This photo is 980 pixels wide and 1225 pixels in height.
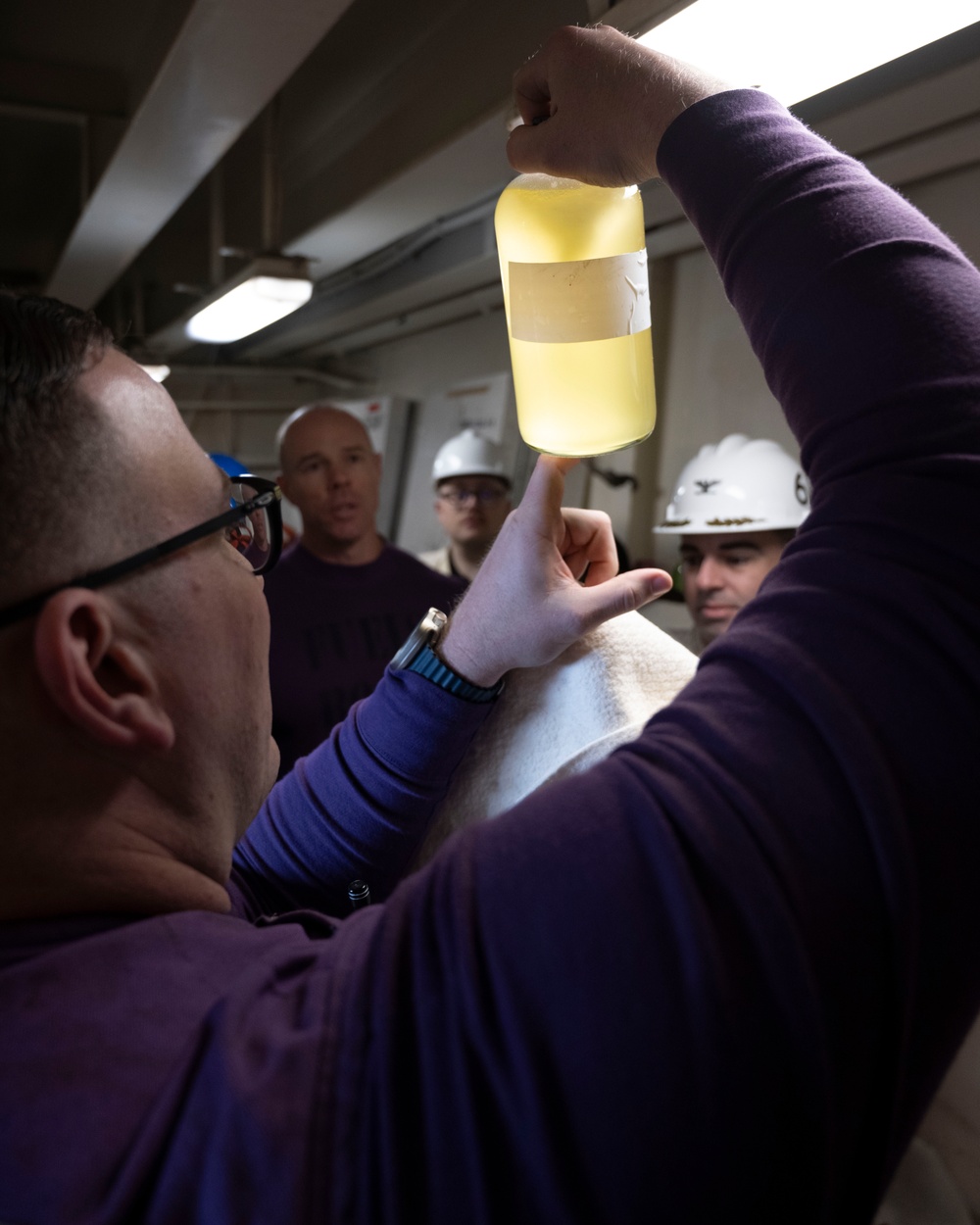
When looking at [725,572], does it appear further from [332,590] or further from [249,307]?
[249,307]

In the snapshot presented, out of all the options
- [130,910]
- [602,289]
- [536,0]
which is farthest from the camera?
[536,0]

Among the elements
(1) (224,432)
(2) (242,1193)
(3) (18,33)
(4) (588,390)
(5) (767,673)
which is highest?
(3) (18,33)

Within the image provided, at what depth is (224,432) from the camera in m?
9.63

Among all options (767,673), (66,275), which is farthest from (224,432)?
(767,673)

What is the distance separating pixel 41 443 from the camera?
2.58ft

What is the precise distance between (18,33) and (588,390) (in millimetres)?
4344

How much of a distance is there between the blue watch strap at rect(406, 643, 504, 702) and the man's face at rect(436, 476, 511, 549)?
163 inches

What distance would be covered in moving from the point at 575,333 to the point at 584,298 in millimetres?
42

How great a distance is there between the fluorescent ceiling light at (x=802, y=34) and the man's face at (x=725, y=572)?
78.6 inches

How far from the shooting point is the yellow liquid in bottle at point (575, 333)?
1.11 m

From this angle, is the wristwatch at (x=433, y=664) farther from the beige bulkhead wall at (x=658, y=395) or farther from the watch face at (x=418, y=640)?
the beige bulkhead wall at (x=658, y=395)

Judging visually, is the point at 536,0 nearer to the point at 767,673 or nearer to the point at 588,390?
the point at 588,390

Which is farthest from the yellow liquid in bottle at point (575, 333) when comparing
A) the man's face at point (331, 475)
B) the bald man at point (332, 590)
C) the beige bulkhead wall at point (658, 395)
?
the beige bulkhead wall at point (658, 395)

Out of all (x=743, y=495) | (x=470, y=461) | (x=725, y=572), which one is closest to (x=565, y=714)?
(x=725, y=572)
